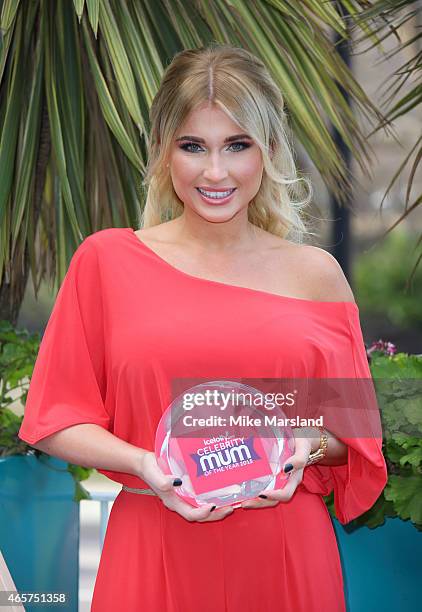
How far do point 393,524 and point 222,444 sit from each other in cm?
101

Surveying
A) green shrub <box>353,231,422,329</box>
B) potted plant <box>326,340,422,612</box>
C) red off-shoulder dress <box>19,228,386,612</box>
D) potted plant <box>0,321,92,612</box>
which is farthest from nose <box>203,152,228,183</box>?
green shrub <box>353,231,422,329</box>

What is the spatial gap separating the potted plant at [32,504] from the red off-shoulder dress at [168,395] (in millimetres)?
1208

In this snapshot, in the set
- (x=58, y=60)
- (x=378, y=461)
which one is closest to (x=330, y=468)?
(x=378, y=461)

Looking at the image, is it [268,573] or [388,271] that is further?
[388,271]

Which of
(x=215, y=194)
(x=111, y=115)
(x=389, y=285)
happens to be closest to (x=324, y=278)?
(x=215, y=194)

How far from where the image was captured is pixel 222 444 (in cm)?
152

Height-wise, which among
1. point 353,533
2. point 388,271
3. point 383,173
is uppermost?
point 353,533

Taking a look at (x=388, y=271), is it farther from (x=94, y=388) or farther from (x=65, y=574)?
(x=94, y=388)

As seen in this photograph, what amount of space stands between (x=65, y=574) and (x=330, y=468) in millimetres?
1393

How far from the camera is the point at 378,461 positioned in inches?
69.8

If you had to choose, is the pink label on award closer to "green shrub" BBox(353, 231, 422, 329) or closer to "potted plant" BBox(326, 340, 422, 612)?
"potted plant" BBox(326, 340, 422, 612)

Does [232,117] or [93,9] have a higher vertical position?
[93,9]

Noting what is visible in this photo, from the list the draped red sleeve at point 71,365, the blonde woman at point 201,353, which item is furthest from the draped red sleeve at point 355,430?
the draped red sleeve at point 71,365

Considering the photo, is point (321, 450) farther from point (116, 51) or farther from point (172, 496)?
point (116, 51)
